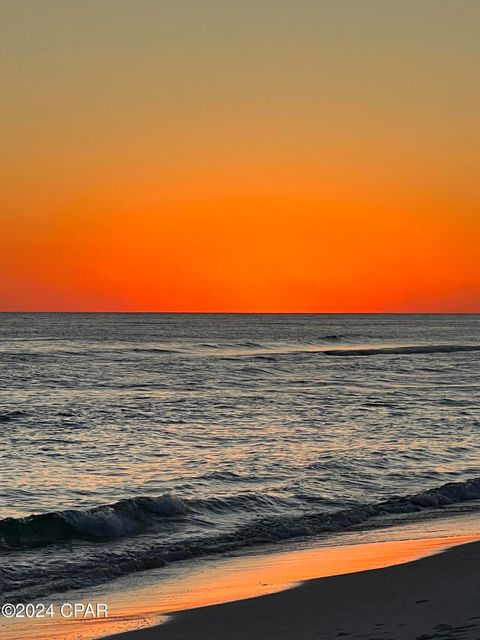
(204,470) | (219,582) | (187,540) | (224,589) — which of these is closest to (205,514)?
(187,540)

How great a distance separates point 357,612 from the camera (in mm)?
8406

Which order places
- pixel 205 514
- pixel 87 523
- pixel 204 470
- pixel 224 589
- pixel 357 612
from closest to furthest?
pixel 357 612
pixel 224 589
pixel 87 523
pixel 205 514
pixel 204 470

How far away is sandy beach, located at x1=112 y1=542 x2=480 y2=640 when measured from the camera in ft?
24.7

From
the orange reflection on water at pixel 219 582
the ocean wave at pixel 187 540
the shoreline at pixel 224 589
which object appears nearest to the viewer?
the shoreline at pixel 224 589

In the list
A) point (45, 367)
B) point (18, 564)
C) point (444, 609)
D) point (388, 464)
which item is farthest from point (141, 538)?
point (45, 367)

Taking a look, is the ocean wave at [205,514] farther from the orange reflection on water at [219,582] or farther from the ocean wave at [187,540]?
the orange reflection on water at [219,582]

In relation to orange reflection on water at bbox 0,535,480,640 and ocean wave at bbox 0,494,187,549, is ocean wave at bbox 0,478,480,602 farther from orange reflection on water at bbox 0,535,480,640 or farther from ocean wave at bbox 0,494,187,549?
orange reflection on water at bbox 0,535,480,640

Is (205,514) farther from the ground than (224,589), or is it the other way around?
(205,514)

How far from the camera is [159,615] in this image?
896 cm

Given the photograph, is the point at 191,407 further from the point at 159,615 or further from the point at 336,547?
the point at 159,615

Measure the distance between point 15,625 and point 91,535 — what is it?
4.49 meters

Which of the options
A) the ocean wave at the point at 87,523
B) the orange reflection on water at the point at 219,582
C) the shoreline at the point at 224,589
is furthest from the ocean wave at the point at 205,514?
the orange reflection on water at the point at 219,582

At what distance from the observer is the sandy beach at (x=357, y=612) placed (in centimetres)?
752

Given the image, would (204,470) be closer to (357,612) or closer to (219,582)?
(219,582)
